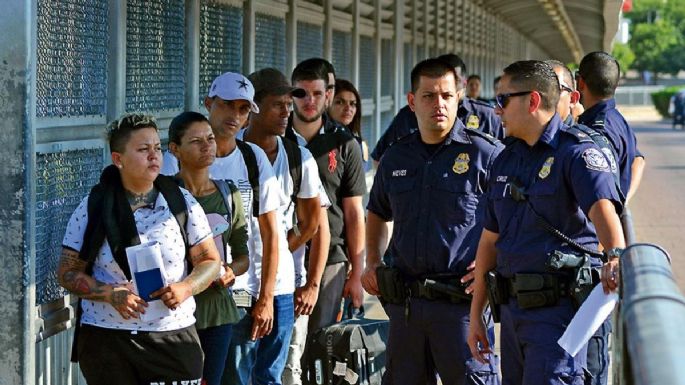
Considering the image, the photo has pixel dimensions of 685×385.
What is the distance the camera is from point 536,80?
18.2 feet

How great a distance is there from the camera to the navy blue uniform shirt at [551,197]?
530 centimetres

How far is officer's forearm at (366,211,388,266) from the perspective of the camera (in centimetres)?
646

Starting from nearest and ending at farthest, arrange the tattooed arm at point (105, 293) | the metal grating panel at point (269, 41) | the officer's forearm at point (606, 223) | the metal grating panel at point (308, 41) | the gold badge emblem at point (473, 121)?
the tattooed arm at point (105, 293), the officer's forearm at point (606, 223), the gold badge emblem at point (473, 121), the metal grating panel at point (269, 41), the metal grating panel at point (308, 41)

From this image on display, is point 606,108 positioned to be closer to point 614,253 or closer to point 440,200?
point 440,200

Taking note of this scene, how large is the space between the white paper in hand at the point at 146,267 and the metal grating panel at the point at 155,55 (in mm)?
1669

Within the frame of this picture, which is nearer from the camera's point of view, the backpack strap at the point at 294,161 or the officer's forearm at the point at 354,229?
the backpack strap at the point at 294,161

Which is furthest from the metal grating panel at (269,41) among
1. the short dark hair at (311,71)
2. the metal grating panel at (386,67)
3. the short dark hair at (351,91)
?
the metal grating panel at (386,67)

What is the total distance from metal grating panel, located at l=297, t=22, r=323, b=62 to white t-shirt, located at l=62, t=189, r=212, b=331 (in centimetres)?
603

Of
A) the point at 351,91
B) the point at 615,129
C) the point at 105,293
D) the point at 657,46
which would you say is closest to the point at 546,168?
the point at 105,293

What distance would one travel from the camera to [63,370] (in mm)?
5762

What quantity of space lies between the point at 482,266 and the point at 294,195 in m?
1.33

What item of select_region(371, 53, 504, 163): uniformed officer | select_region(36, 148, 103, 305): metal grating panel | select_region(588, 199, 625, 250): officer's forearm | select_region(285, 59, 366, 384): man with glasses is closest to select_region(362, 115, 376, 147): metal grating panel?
select_region(371, 53, 504, 163): uniformed officer

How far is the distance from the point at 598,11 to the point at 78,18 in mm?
23124

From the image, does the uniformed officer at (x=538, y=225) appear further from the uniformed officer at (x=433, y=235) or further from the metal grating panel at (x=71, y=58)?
the metal grating panel at (x=71, y=58)
